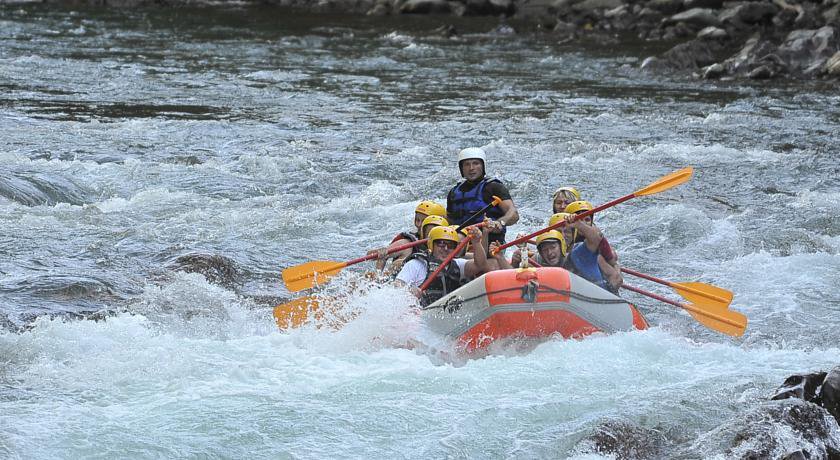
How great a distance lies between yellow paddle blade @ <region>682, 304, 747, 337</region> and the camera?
832 cm

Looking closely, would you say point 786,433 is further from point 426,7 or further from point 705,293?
point 426,7

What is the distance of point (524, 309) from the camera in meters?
7.38

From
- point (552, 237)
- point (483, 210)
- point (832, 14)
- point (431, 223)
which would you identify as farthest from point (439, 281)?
point (832, 14)

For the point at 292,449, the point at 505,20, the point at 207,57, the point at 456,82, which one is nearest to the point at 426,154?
the point at 456,82

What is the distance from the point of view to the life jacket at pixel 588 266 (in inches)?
336

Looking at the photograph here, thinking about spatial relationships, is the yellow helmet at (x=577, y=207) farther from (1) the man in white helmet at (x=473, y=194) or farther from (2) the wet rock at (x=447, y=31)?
(2) the wet rock at (x=447, y=31)

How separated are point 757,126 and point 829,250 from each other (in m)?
5.63

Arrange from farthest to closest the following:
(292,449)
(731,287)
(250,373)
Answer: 1. (731,287)
2. (250,373)
3. (292,449)

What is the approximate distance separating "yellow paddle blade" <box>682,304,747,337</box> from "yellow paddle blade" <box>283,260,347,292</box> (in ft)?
9.48

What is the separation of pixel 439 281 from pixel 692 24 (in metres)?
20.7

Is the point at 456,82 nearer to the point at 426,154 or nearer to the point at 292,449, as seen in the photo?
the point at 426,154

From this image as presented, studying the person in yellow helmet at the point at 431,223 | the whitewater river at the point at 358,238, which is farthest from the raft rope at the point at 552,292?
the person in yellow helmet at the point at 431,223

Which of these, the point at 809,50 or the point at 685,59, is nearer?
the point at 809,50

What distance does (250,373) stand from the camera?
7164 mm
